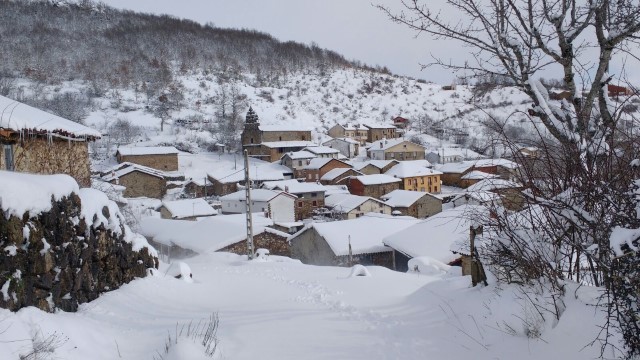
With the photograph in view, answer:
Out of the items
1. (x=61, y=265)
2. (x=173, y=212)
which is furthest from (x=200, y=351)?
(x=173, y=212)

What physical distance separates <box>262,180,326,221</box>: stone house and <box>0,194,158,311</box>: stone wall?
28278mm

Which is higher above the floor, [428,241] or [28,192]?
[28,192]

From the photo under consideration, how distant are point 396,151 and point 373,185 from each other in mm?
15636

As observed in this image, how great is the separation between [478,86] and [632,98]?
4.76 feet

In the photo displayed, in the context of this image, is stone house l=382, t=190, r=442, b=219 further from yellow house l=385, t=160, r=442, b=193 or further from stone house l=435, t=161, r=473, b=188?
stone house l=435, t=161, r=473, b=188

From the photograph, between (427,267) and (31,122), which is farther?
(427,267)

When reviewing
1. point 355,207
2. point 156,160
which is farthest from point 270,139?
point 355,207

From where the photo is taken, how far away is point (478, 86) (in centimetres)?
436

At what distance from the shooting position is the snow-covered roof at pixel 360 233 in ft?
68.1

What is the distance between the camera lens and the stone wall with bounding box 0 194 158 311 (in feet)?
15.4

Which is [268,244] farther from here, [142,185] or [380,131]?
[380,131]

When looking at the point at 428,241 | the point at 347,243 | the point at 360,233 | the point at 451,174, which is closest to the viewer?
the point at 428,241

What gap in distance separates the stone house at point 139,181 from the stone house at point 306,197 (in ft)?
38.5

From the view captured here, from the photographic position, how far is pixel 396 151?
5531 centimetres
